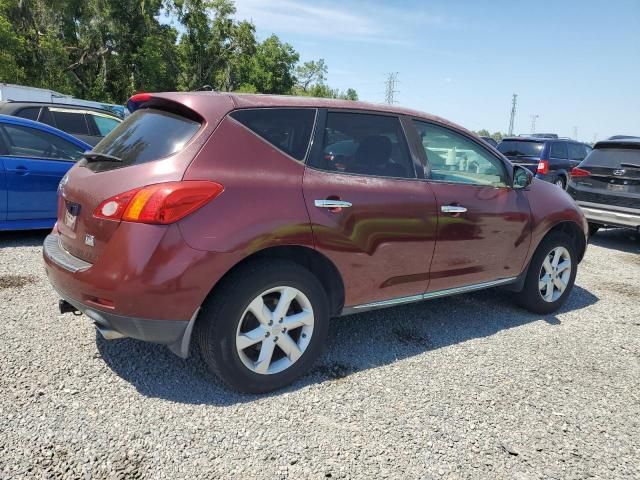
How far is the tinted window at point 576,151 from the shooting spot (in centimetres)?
1391

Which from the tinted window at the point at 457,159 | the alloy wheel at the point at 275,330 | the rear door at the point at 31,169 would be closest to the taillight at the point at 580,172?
the tinted window at the point at 457,159

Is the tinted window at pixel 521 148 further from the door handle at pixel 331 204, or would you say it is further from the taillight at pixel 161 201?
the taillight at pixel 161 201

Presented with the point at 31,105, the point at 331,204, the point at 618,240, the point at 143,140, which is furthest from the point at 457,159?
the point at 31,105

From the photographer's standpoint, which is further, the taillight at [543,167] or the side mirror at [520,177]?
the taillight at [543,167]

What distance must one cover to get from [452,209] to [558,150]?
11.3 metres

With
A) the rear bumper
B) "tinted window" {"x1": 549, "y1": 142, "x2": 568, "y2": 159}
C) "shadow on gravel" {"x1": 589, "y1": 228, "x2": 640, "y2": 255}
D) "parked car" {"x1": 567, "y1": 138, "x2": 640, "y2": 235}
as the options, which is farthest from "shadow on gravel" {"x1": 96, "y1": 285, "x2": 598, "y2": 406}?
"tinted window" {"x1": 549, "y1": 142, "x2": 568, "y2": 159}

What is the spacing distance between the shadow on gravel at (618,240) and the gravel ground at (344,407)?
4.80m

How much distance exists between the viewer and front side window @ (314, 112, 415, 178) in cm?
320

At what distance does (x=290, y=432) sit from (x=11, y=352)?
76.2 inches

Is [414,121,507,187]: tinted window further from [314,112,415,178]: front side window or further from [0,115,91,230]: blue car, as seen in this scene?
[0,115,91,230]: blue car

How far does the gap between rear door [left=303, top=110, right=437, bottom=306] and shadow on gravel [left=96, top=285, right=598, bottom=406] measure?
18.3 inches

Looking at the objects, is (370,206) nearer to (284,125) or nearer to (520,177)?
(284,125)

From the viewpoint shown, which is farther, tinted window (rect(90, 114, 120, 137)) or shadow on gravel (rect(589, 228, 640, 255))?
tinted window (rect(90, 114, 120, 137))

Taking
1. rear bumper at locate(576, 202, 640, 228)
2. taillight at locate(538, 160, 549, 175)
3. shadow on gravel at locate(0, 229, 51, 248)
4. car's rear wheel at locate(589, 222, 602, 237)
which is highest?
taillight at locate(538, 160, 549, 175)
